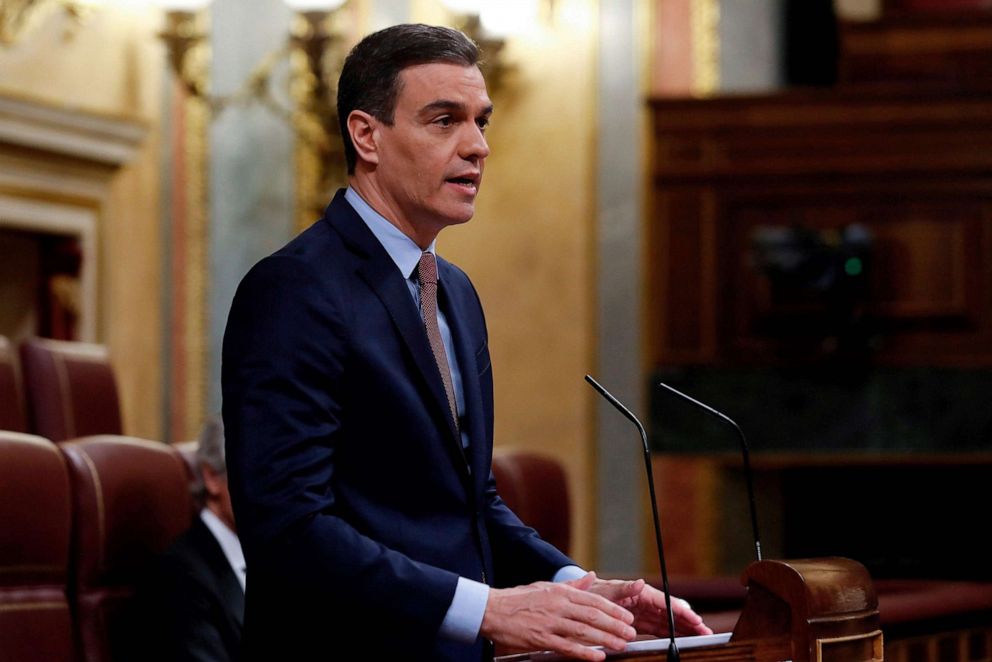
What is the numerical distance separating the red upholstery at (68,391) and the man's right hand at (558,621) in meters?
2.56

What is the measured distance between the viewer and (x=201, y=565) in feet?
8.54

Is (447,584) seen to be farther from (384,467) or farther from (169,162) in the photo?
(169,162)

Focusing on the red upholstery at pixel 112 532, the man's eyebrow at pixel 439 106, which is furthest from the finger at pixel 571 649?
the red upholstery at pixel 112 532

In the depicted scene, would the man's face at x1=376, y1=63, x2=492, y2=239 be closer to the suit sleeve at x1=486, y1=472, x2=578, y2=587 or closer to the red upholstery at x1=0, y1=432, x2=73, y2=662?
the suit sleeve at x1=486, y1=472, x2=578, y2=587

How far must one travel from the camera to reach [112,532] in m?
2.55

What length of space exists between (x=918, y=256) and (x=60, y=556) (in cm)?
363

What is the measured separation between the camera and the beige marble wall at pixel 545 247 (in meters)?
5.75

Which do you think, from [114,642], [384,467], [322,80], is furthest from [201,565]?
[322,80]

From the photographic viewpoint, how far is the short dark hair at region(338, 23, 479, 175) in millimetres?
1543

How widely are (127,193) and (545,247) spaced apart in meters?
1.49

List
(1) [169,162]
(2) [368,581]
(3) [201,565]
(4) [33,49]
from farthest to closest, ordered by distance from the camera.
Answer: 1. (1) [169,162]
2. (4) [33,49]
3. (3) [201,565]
4. (2) [368,581]

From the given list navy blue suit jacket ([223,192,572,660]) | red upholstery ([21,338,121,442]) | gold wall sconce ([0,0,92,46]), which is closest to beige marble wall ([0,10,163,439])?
gold wall sconce ([0,0,92,46])

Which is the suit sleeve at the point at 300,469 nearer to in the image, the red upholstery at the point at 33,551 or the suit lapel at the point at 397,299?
the suit lapel at the point at 397,299

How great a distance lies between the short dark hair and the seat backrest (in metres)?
2.12
